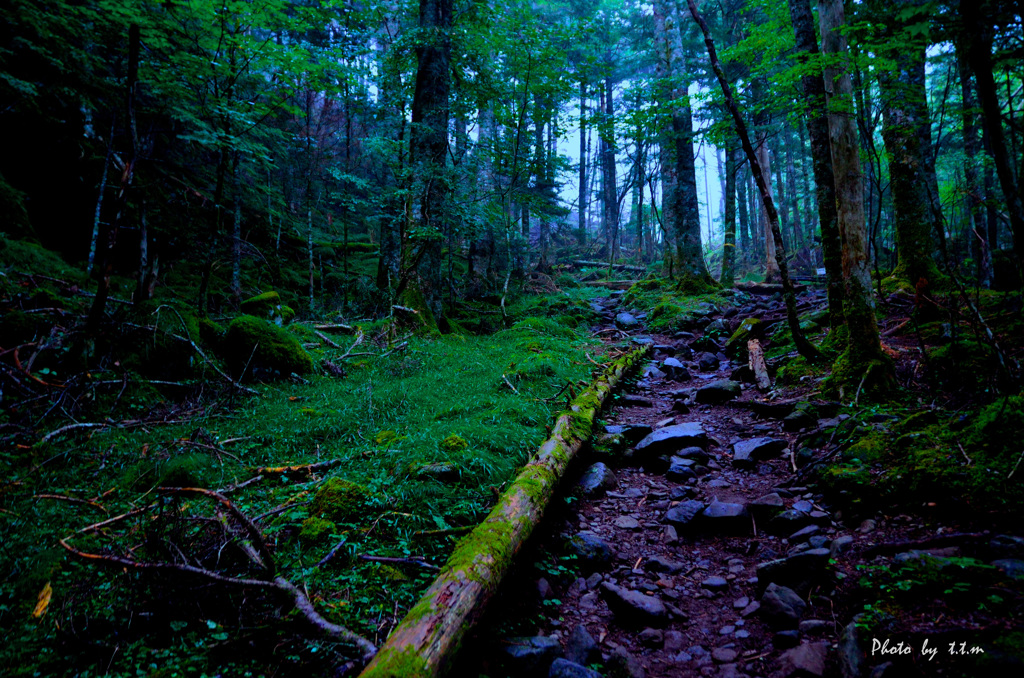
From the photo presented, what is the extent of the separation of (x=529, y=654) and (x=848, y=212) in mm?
5274

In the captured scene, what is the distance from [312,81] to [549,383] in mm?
7918

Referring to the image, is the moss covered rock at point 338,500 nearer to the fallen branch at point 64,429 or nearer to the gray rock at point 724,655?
the gray rock at point 724,655

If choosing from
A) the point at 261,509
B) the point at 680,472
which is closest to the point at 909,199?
the point at 680,472

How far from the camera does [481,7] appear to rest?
36.3ft

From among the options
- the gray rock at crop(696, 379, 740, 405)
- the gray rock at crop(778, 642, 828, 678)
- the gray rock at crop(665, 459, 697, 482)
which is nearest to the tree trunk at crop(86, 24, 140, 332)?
the gray rock at crop(665, 459, 697, 482)

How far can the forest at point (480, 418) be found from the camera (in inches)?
88.0

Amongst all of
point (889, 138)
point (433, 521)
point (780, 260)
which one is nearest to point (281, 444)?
point (433, 521)

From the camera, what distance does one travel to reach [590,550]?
128 inches

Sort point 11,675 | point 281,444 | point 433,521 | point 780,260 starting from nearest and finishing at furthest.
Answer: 1. point 11,675
2. point 433,521
3. point 281,444
4. point 780,260

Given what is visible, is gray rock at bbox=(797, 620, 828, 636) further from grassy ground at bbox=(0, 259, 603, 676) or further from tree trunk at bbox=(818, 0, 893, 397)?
tree trunk at bbox=(818, 0, 893, 397)

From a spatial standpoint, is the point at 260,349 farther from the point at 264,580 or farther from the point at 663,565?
the point at 663,565

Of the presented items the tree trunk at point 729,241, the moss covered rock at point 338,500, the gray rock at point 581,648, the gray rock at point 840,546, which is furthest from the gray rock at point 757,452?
the tree trunk at point 729,241

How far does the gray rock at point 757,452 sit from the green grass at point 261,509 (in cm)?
197

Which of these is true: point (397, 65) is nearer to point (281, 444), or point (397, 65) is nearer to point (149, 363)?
point (149, 363)
